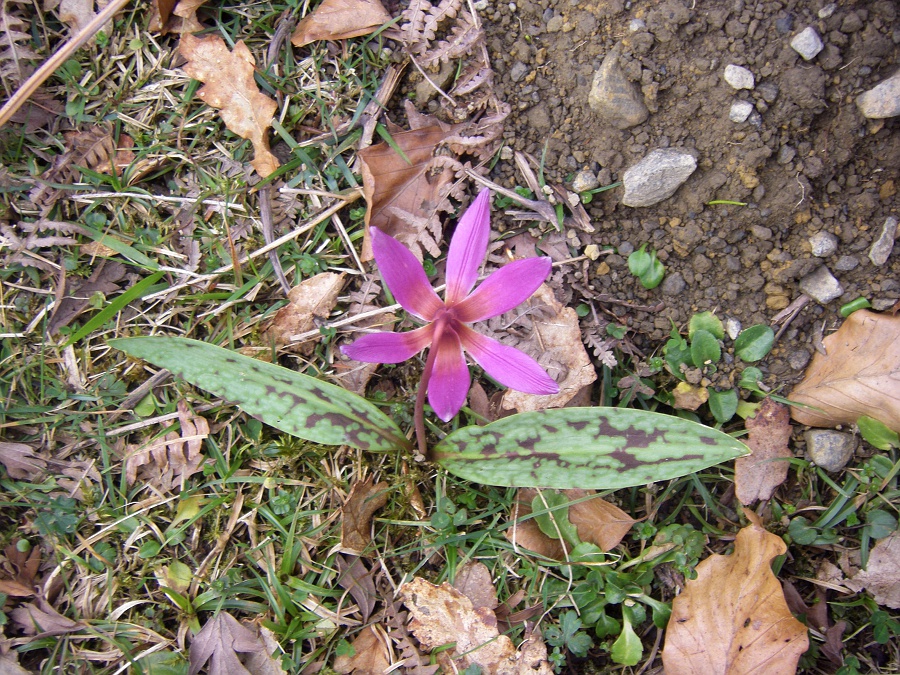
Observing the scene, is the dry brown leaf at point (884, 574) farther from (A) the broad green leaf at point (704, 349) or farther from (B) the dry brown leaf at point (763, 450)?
(A) the broad green leaf at point (704, 349)

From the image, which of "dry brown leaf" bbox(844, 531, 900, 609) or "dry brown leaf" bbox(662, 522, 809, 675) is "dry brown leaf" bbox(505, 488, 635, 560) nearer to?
"dry brown leaf" bbox(662, 522, 809, 675)

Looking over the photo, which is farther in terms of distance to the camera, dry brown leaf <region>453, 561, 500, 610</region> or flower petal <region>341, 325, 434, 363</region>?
dry brown leaf <region>453, 561, 500, 610</region>

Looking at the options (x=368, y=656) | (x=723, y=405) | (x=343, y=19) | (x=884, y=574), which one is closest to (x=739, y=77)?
(x=723, y=405)

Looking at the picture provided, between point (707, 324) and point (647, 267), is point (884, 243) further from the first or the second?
point (647, 267)

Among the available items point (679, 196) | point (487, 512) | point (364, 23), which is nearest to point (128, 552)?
point (487, 512)

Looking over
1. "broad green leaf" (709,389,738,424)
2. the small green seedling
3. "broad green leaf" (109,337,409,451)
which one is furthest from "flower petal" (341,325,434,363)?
"broad green leaf" (709,389,738,424)

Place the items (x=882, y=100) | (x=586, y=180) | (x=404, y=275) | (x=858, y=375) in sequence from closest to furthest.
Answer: (x=404, y=275) < (x=882, y=100) < (x=858, y=375) < (x=586, y=180)

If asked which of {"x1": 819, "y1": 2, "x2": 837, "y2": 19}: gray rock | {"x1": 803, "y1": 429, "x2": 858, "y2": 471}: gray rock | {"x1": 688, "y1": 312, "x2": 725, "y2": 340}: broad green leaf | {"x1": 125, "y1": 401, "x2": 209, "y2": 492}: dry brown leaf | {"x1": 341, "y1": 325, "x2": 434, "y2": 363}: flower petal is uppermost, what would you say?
{"x1": 819, "y1": 2, "x2": 837, "y2": 19}: gray rock

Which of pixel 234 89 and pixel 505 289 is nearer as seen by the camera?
pixel 505 289
